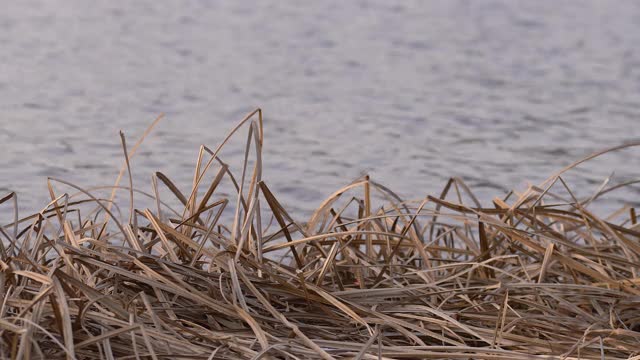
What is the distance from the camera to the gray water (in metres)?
5.80

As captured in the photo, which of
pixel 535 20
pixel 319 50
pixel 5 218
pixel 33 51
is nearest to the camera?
pixel 5 218

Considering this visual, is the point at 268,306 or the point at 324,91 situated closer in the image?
the point at 268,306

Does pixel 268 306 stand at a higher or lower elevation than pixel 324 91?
higher

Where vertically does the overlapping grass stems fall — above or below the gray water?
above

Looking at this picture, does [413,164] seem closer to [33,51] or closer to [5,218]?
[5,218]

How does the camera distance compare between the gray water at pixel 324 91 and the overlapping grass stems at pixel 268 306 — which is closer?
the overlapping grass stems at pixel 268 306

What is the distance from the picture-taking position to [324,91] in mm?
7641

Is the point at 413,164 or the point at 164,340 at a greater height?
the point at 164,340

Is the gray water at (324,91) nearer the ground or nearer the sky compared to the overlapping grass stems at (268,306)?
nearer the ground

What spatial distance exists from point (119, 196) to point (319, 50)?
4.38 m

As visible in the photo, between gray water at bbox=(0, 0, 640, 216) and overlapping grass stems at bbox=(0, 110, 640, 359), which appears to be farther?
gray water at bbox=(0, 0, 640, 216)

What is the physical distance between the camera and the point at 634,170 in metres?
6.05

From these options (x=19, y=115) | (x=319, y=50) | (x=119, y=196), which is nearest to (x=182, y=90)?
(x=19, y=115)

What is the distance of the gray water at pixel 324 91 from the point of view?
5.80 metres
